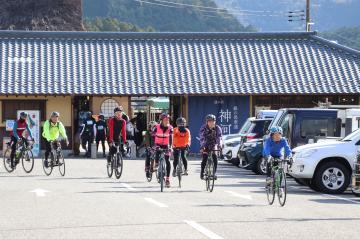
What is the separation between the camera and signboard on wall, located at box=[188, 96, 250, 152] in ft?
125

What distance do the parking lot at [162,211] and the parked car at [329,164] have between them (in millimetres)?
389

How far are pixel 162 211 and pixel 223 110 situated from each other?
2428 cm

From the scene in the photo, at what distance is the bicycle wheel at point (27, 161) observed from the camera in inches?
964

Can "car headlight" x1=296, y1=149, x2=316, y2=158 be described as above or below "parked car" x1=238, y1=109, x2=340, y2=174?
below

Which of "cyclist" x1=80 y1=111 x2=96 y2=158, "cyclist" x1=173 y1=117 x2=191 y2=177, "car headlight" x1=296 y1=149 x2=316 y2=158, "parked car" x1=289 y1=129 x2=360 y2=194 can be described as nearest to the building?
"cyclist" x1=80 y1=111 x2=96 y2=158

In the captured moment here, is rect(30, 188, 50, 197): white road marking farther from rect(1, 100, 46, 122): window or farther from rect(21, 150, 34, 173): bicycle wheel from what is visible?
rect(1, 100, 46, 122): window

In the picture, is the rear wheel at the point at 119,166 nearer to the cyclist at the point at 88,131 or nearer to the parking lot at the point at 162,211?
the parking lot at the point at 162,211

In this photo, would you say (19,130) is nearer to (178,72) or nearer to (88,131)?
(88,131)

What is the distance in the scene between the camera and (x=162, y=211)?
14273 mm

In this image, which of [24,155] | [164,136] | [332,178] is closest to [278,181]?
[332,178]

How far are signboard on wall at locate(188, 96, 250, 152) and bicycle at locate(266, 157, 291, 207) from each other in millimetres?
22029

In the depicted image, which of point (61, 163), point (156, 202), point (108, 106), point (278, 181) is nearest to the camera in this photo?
point (278, 181)

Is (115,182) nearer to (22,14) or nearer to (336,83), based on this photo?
(336,83)

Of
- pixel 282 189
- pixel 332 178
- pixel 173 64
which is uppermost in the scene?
pixel 173 64
